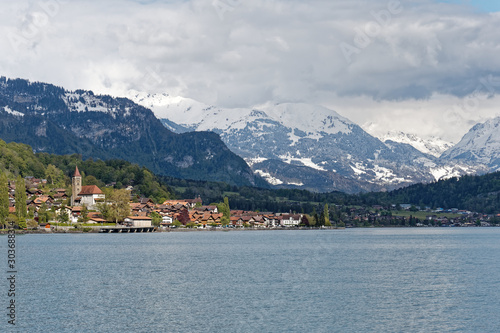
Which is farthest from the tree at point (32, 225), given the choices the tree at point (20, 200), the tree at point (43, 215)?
the tree at point (43, 215)

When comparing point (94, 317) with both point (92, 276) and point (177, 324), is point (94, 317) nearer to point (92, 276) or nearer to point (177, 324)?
point (177, 324)

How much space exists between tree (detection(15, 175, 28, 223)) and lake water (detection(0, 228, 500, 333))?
2455 inches

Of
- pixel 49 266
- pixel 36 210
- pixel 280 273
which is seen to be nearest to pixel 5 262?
pixel 49 266

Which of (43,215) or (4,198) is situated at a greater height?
(4,198)

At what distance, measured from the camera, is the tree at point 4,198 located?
16312cm

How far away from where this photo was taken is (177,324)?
54281 mm

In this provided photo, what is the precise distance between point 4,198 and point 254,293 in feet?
366

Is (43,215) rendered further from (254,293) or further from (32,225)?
(254,293)

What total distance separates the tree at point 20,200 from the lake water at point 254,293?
205 ft

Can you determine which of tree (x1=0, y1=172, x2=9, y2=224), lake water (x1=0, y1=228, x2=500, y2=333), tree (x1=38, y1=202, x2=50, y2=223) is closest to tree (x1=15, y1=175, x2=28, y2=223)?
tree (x1=0, y1=172, x2=9, y2=224)

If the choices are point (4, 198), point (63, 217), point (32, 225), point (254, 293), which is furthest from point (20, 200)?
point (254, 293)

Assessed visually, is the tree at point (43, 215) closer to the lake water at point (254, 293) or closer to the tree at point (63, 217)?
the tree at point (63, 217)

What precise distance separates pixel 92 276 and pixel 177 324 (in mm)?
29197

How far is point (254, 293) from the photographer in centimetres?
6869
